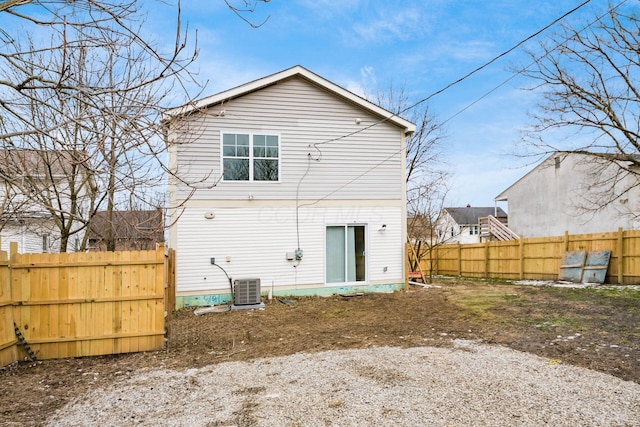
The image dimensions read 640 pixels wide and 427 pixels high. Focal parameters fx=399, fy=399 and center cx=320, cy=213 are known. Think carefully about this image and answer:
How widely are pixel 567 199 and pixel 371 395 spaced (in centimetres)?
2214

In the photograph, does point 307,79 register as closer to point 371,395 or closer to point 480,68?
point 480,68

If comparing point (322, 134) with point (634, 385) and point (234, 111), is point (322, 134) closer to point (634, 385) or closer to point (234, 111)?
point (234, 111)

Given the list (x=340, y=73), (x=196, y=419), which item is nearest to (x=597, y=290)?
(x=340, y=73)

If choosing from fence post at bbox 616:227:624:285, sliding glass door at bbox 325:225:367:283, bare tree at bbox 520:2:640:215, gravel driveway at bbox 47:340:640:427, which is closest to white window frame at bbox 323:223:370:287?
sliding glass door at bbox 325:225:367:283

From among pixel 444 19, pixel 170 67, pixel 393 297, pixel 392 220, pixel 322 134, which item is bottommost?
pixel 393 297

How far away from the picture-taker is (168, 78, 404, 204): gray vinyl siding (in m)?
10.2

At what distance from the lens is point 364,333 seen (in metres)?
6.80

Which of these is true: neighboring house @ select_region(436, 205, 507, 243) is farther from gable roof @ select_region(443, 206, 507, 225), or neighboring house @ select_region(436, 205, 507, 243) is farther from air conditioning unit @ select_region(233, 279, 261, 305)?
air conditioning unit @ select_region(233, 279, 261, 305)

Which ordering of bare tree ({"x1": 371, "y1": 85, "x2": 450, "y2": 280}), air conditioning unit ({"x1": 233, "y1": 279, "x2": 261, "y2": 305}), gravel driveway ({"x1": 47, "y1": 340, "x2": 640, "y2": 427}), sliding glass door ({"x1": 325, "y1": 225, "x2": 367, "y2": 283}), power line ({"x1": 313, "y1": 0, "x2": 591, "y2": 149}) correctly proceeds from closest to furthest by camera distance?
1. gravel driveway ({"x1": 47, "y1": 340, "x2": 640, "y2": 427})
2. power line ({"x1": 313, "y1": 0, "x2": 591, "y2": 149})
3. air conditioning unit ({"x1": 233, "y1": 279, "x2": 261, "y2": 305})
4. sliding glass door ({"x1": 325, "y1": 225, "x2": 367, "y2": 283})
5. bare tree ({"x1": 371, "y1": 85, "x2": 450, "y2": 280})

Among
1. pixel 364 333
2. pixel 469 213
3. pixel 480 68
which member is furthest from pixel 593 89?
pixel 469 213

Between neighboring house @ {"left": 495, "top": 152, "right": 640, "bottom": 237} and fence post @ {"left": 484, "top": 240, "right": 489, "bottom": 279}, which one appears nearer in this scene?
fence post @ {"left": 484, "top": 240, "right": 489, "bottom": 279}

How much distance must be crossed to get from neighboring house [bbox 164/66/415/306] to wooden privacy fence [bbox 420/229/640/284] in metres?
6.41

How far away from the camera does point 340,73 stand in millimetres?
13367

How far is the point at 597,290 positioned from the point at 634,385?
8.83 meters
